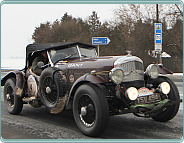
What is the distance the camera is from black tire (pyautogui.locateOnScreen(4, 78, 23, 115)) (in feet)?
21.1

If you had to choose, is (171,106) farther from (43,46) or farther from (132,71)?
(43,46)

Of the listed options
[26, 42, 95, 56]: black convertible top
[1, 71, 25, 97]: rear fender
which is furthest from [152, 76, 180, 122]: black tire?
[1, 71, 25, 97]: rear fender

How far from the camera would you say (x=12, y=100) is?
672 cm

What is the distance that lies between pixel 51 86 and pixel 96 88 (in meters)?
1.56

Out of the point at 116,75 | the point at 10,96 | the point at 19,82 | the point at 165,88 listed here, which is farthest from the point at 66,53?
the point at 165,88

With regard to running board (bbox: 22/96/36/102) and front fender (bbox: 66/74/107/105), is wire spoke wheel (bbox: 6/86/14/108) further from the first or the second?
front fender (bbox: 66/74/107/105)

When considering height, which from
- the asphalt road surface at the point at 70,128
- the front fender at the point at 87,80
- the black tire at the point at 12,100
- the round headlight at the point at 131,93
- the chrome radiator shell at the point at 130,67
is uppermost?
the chrome radiator shell at the point at 130,67

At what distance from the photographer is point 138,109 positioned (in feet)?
14.4

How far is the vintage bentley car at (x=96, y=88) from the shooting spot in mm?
4441

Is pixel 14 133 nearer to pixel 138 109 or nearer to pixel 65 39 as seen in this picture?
pixel 138 109

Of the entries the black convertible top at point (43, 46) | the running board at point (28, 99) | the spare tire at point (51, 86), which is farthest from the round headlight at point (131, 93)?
the running board at point (28, 99)

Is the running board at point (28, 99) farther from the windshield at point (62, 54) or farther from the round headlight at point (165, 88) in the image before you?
the round headlight at point (165, 88)

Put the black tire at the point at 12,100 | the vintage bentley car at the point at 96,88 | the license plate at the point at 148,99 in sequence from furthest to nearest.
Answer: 1. the black tire at the point at 12,100
2. the license plate at the point at 148,99
3. the vintage bentley car at the point at 96,88

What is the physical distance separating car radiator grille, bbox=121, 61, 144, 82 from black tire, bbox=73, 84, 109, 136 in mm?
766
